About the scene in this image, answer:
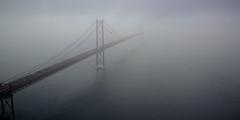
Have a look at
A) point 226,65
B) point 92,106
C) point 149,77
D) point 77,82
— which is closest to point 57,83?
point 77,82

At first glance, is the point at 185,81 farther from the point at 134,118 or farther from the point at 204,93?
the point at 134,118

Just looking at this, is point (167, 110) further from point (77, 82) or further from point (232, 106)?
point (77, 82)

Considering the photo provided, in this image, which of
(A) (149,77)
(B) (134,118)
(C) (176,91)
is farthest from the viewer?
(A) (149,77)

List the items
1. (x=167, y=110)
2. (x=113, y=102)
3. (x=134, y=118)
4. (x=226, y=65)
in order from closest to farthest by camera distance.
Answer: (x=134, y=118) → (x=167, y=110) → (x=113, y=102) → (x=226, y=65)

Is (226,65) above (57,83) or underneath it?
above

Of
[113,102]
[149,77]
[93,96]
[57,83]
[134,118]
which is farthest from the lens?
[149,77]

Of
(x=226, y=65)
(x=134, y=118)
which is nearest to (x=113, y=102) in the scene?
(x=134, y=118)

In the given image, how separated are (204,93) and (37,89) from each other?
30774 millimetres

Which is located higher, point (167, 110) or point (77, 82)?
point (77, 82)

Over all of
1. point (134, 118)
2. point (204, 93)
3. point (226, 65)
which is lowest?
point (134, 118)

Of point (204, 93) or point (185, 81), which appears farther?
point (185, 81)

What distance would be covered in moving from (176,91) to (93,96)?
15.2m

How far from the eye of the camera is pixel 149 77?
49531 millimetres

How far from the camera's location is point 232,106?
31.6m
